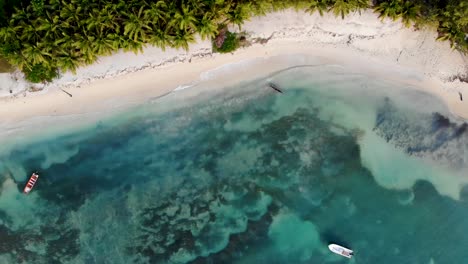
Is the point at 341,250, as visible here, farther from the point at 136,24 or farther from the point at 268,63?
the point at 136,24

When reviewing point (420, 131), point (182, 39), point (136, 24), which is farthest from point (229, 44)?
point (420, 131)

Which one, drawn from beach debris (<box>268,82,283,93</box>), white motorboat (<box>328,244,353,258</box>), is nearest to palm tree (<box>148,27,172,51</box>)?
beach debris (<box>268,82,283,93</box>)

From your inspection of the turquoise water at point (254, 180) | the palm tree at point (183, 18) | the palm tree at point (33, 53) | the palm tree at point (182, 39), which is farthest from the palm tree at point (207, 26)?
the palm tree at point (33, 53)

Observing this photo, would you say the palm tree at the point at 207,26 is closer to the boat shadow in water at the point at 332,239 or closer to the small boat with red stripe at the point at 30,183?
the small boat with red stripe at the point at 30,183

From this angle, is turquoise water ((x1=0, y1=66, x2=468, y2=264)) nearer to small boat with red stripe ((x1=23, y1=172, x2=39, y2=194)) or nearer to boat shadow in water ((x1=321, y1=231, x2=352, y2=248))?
boat shadow in water ((x1=321, y1=231, x2=352, y2=248))

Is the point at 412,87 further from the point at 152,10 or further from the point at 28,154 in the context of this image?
the point at 28,154
